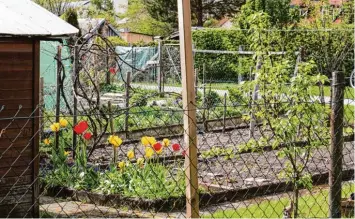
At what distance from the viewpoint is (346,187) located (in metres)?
8.00

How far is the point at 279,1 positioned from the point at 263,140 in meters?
26.2

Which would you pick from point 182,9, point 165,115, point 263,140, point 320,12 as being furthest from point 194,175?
point 320,12

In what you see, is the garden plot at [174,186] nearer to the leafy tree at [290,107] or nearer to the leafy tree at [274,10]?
the leafy tree at [290,107]

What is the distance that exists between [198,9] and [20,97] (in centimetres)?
3649

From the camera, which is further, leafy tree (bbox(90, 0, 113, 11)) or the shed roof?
leafy tree (bbox(90, 0, 113, 11))

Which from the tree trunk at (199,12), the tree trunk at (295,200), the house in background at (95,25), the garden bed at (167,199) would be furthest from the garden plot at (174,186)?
the tree trunk at (199,12)

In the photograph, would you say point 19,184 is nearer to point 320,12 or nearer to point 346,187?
point 346,187

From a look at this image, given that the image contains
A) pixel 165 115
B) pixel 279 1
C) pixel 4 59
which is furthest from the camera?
pixel 279 1

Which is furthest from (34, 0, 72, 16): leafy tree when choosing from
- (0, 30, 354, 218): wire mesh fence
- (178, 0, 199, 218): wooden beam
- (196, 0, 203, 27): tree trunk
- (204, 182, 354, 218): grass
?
(178, 0, 199, 218): wooden beam

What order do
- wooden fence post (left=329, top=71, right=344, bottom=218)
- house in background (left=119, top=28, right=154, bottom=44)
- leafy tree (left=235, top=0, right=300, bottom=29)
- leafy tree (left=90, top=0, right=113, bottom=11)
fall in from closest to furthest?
wooden fence post (left=329, top=71, right=344, bottom=218) → leafy tree (left=235, top=0, right=300, bottom=29) → house in background (left=119, top=28, right=154, bottom=44) → leafy tree (left=90, top=0, right=113, bottom=11)

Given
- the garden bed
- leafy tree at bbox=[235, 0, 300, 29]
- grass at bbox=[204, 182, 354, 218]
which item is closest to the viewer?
grass at bbox=[204, 182, 354, 218]

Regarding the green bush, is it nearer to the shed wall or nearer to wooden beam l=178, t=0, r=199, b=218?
the shed wall

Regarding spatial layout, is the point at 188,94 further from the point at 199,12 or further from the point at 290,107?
the point at 199,12

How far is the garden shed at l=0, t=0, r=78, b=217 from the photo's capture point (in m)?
6.09
